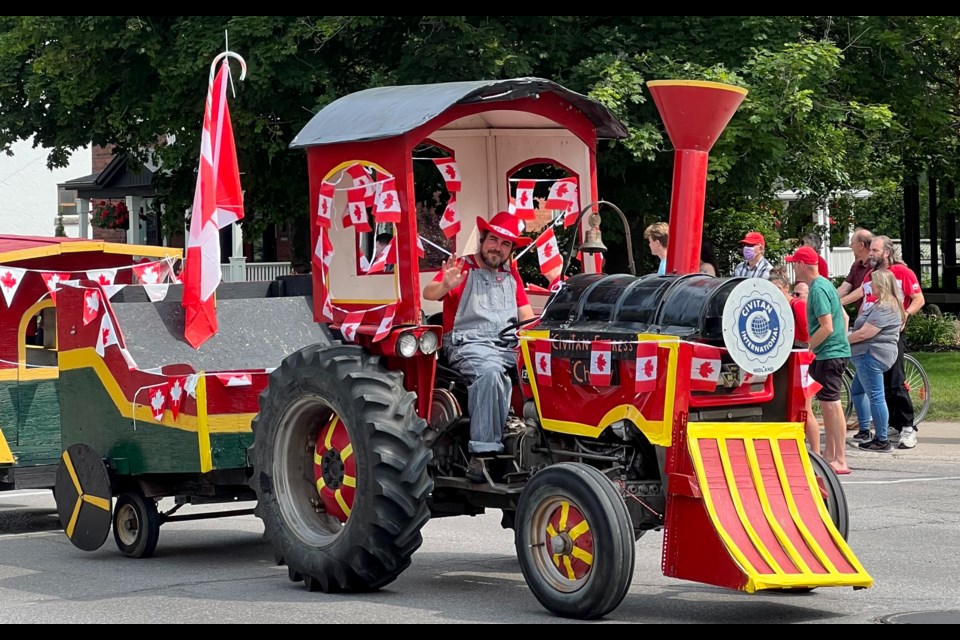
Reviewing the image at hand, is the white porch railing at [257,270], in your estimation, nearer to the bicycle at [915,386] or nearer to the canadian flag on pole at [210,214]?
the bicycle at [915,386]

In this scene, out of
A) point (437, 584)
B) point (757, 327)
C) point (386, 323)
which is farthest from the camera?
point (437, 584)

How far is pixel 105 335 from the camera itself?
930 cm

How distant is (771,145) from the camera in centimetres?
1734

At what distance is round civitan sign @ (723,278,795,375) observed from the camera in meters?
6.81

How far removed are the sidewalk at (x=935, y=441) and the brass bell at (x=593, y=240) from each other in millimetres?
6250

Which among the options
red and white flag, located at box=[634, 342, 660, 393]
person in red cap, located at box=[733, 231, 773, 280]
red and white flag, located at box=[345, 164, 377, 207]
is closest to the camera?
red and white flag, located at box=[634, 342, 660, 393]

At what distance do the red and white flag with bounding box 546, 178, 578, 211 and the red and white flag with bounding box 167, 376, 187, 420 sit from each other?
2.50 meters

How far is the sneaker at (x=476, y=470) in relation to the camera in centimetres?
779

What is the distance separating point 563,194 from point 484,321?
1.41 meters

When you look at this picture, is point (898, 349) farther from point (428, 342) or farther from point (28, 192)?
point (28, 192)

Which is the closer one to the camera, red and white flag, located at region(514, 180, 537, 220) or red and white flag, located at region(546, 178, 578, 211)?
red and white flag, located at region(546, 178, 578, 211)

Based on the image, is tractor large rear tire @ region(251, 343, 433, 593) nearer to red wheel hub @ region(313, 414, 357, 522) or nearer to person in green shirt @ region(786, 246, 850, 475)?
red wheel hub @ region(313, 414, 357, 522)

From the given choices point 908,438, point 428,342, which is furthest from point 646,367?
point 908,438

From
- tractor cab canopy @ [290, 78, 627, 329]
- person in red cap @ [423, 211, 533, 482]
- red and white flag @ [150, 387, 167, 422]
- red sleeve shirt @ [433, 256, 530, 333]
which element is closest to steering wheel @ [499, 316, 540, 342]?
person in red cap @ [423, 211, 533, 482]
